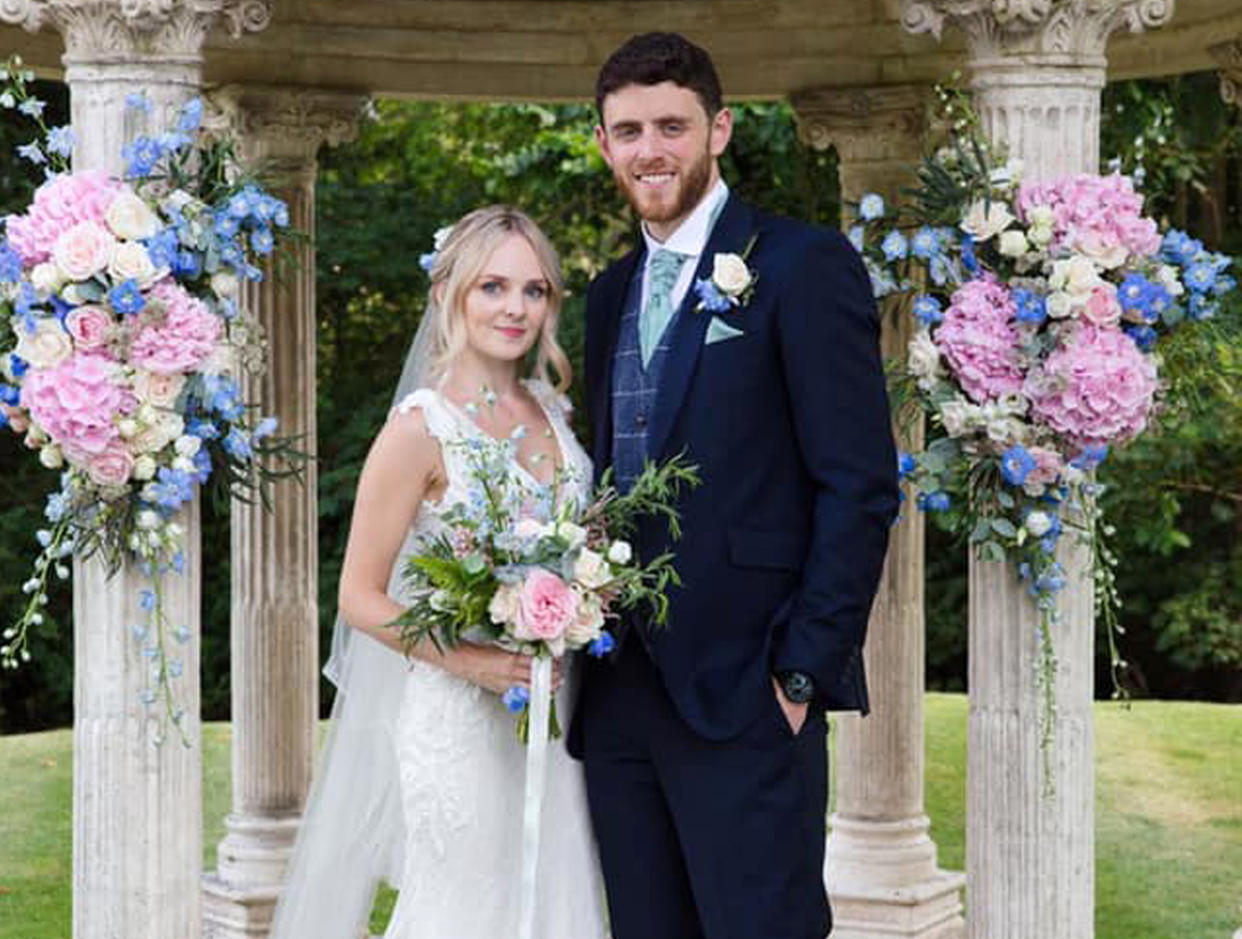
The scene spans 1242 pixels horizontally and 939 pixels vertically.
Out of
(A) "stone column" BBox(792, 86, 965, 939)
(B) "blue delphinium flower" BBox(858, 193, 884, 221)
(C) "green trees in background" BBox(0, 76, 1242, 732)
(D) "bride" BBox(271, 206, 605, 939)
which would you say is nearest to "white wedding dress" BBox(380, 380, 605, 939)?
(D) "bride" BBox(271, 206, 605, 939)

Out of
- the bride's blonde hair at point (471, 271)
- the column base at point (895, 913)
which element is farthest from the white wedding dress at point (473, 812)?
the column base at point (895, 913)

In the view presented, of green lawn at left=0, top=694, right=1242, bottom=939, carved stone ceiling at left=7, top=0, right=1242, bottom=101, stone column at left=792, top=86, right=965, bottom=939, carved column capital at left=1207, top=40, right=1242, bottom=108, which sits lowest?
green lawn at left=0, top=694, right=1242, bottom=939

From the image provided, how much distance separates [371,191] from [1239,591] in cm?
1034

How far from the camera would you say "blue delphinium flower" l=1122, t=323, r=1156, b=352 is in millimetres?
8719

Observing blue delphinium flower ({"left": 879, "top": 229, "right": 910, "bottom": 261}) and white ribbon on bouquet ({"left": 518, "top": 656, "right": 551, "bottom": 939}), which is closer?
white ribbon on bouquet ({"left": 518, "top": 656, "right": 551, "bottom": 939})

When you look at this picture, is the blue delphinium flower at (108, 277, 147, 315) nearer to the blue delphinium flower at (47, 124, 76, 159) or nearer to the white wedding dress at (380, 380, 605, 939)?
the blue delphinium flower at (47, 124, 76, 159)

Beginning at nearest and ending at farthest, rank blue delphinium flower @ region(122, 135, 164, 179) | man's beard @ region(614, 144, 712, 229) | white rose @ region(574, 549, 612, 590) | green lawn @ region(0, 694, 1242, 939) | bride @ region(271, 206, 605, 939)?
white rose @ region(574, 549, 612, 590)
man's beard @ region(614, 144, 712, 229)
bride @ region(271, 206, 605, 939)
blue delphinium flower @ region(122, 135, 164, 179)
green lawn @ region(0, 694, 1242, 939)

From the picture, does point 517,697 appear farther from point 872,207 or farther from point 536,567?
point 872,207

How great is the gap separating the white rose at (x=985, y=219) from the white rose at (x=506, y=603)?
8.11ft

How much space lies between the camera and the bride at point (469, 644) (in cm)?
775

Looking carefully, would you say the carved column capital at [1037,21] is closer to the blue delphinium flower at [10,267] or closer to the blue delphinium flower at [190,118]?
the blue delphinium flower at [190,118]

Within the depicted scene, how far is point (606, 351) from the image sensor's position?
311 inches

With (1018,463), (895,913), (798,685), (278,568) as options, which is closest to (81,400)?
(798,685)

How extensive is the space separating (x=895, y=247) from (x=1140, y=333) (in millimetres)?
957
